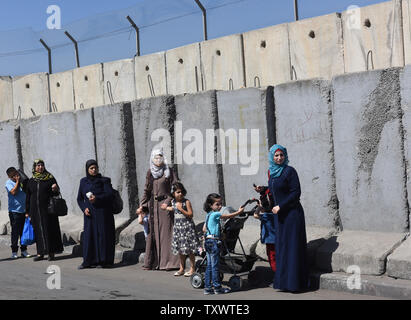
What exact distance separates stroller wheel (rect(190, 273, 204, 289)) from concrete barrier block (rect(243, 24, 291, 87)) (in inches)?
162

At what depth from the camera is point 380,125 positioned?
28.8 ft

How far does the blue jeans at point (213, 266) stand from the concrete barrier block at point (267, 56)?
4.03 metres

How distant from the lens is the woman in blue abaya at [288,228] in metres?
8.44

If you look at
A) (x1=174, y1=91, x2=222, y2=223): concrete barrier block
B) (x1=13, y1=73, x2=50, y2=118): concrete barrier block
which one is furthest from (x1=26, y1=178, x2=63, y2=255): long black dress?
(x1=13, y1=73, x2=50, y2=118): concrete barrier block

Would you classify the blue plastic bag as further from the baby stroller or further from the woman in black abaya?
the baby stroller

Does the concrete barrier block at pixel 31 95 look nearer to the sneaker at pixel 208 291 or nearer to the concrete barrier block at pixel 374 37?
the concrete barrier block at pixel 374 37

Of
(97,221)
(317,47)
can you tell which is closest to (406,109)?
(317,47)

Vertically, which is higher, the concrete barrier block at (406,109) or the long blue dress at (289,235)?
the concrete barrier block at (406,109)

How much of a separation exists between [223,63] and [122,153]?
2.23 meters

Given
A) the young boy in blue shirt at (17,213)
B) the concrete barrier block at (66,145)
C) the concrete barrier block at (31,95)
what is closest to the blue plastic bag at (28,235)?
the young boy in blue shirt at (17,213)

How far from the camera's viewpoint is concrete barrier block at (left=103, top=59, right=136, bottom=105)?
49.0 ft

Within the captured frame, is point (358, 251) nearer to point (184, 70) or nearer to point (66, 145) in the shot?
point (184, 70)

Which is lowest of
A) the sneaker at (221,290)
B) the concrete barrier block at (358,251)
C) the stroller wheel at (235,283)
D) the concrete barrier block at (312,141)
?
the sneaker at (221,290)

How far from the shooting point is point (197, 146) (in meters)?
11.1
